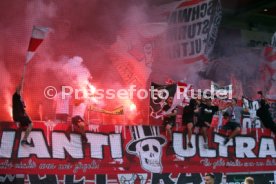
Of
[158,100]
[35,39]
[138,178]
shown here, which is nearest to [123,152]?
[138,178]

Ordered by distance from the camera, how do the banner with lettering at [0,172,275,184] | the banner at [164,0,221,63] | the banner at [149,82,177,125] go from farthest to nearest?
1. the banner at [164,0,221,63]
2. the banner at [149,82,177,125]
3. the banner with lettering at [0,172,275,184]

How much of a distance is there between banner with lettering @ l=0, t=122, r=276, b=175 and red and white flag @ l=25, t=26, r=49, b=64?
6.44ft

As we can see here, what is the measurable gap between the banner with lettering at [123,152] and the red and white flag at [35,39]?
1.96 metres

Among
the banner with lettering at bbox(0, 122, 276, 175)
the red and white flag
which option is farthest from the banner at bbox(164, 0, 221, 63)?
the red and white flag

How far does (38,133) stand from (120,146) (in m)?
1.86

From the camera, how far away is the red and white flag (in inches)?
371

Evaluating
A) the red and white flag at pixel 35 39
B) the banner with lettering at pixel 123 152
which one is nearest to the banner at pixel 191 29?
the banner with lettering at pixel 123 152

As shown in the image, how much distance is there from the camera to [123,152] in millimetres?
9055

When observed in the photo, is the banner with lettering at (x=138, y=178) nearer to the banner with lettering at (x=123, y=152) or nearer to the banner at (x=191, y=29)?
the banner with lettering at (x=123, y=152)

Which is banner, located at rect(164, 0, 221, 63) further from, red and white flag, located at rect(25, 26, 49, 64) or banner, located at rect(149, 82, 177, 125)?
red and white flag, located at rect(25, 26, 49, 64)

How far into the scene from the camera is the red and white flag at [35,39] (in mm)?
9422

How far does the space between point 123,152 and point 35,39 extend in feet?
11.3

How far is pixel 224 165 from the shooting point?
10.2m

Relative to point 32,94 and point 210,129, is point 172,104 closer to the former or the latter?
point 210,129
